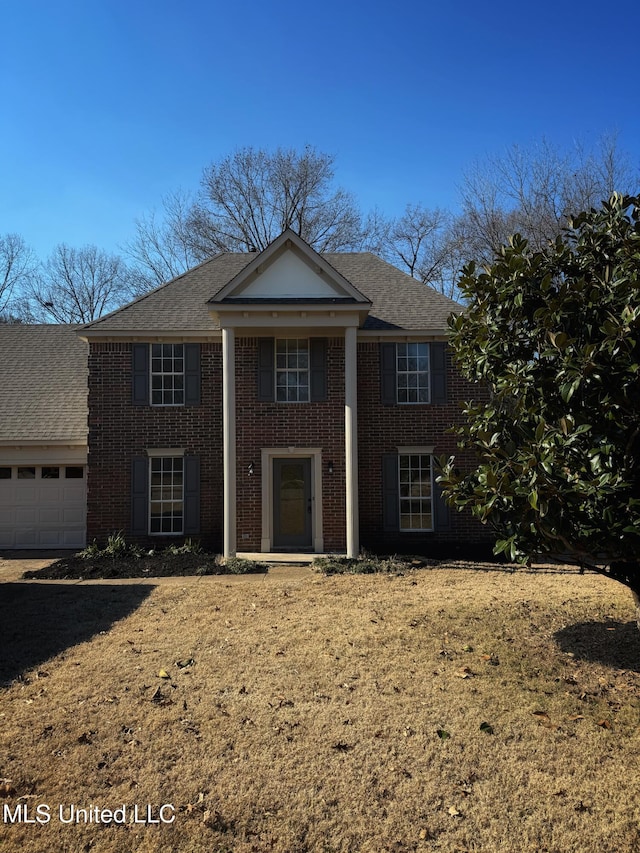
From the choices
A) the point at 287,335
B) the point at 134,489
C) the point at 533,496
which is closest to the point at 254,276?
the point at 287,335

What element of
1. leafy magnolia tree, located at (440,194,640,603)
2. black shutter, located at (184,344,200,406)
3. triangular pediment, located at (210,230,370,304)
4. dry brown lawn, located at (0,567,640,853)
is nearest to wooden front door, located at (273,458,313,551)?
black shutter, located at (184,344,200,406)

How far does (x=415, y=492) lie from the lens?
45.1 ft

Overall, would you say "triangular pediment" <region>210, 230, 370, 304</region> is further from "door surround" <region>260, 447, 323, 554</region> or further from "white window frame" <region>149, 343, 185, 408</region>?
"door surround" <region>260, 447, 323, 554</region>

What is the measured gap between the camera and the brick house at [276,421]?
13.0m

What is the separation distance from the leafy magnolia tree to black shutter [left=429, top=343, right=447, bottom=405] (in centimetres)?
697

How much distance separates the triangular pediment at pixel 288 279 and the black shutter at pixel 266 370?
3.78 ft

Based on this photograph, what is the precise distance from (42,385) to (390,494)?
9.80 meters

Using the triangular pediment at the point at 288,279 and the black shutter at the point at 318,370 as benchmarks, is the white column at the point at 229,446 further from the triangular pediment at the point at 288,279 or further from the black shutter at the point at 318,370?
the black shutter at the point at 318,370

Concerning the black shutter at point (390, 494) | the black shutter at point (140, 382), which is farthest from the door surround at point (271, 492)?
the black shutter at point (140, 382)

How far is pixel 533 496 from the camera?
16.9ft

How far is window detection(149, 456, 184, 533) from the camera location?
13.5 metres

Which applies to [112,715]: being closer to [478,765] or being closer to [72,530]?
[478,765]

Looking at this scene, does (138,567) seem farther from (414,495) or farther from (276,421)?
(414,495)

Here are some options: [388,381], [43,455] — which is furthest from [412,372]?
[43,455]
